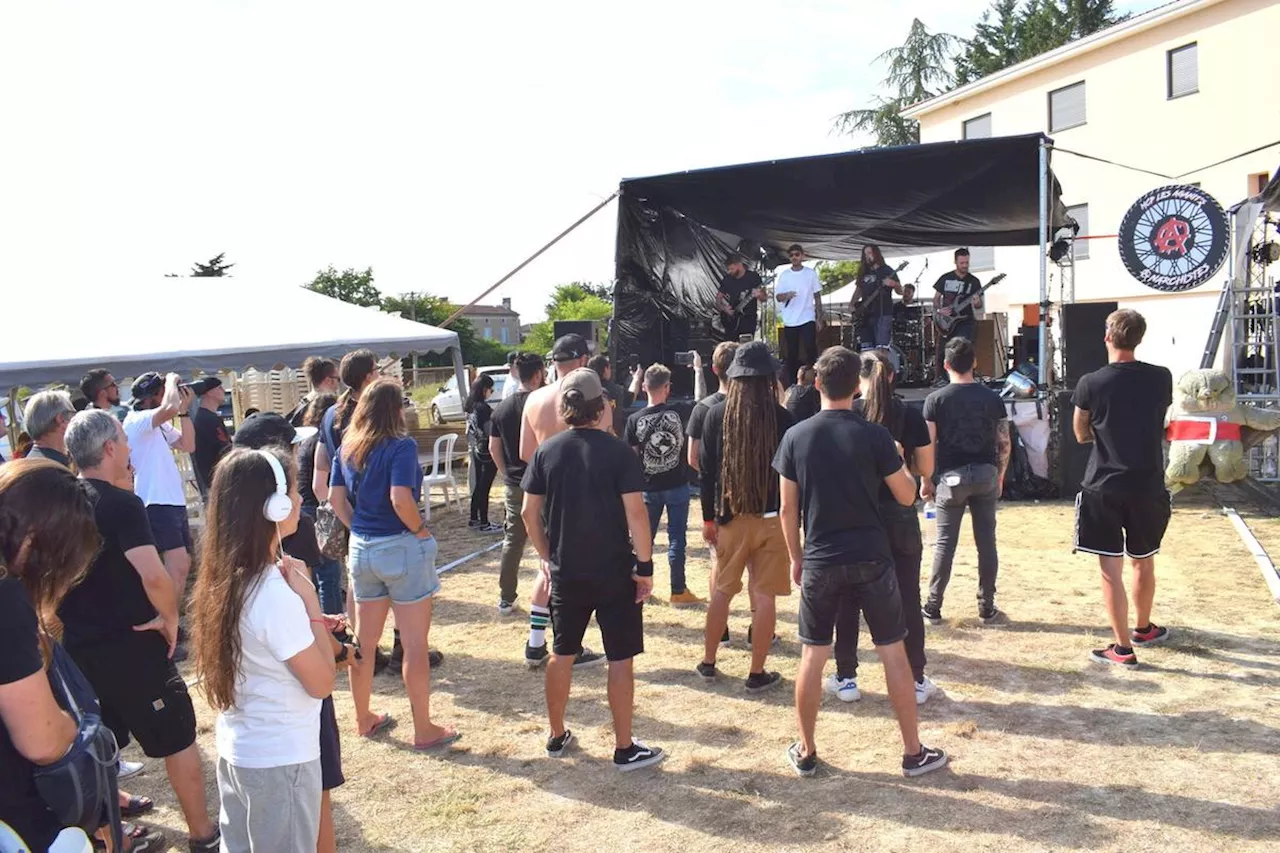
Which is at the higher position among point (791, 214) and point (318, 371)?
point (791, 214)

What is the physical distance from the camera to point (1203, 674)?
4.64 metres

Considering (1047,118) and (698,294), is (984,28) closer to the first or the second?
(1047,118)

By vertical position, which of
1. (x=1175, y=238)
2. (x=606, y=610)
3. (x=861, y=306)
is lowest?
(x=606, y=610)

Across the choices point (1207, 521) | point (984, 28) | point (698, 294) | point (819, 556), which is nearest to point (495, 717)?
point (819, 556)

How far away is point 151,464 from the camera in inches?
208

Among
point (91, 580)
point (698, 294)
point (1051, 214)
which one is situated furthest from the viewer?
point (698, 294)

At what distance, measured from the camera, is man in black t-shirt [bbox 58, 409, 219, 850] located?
299cm

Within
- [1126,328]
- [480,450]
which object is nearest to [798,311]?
[480,450]

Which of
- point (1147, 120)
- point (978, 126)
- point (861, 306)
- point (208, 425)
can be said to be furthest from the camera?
point (978, 126)

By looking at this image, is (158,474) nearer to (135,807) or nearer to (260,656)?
(135,807)

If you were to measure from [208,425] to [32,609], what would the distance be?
4591 millimetres

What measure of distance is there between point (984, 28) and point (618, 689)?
36.7m

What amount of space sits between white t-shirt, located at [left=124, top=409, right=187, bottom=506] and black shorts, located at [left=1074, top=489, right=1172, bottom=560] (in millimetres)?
4951

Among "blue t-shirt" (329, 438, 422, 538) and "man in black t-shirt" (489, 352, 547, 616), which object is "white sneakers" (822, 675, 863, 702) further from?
"blue t-shirt" (329, 438, 422, 538)
